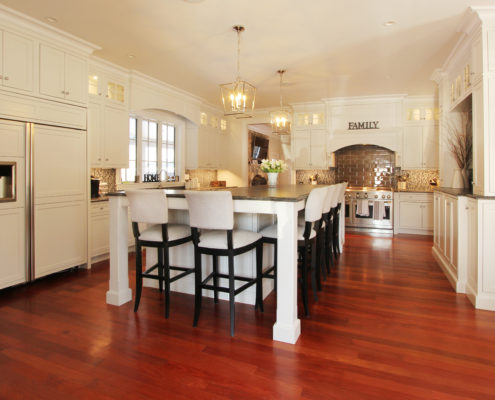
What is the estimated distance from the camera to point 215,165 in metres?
7.55

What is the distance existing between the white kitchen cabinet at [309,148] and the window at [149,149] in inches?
107

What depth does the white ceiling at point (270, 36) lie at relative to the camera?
125 inches

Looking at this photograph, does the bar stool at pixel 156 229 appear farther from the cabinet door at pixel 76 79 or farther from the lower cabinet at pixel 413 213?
the lower cabinet at pixel 413 213

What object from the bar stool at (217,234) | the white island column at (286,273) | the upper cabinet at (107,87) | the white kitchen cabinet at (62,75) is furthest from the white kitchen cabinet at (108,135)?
the white island column at (286,273)

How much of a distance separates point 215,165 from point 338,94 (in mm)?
3010

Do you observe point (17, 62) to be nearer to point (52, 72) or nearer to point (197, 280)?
point (52, 72)

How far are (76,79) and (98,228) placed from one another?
1.91 meters

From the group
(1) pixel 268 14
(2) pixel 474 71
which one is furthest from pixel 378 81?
(1) pixel 268 14

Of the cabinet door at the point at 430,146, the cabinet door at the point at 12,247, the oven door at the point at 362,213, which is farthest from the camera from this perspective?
the oven door at the point at 362,213

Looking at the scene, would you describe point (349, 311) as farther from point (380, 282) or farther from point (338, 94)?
point (338, 94)

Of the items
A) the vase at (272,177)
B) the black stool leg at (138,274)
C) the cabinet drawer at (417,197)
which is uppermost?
the vase at (272,177)

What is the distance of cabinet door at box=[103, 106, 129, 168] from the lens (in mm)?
4727

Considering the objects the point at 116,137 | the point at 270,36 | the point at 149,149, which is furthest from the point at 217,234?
the point at 149,149

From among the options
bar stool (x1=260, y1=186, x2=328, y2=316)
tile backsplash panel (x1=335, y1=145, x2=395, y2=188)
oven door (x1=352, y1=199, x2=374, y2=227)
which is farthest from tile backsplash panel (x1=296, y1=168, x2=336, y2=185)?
bar stool (x1=260, y1=186, x2=328, y2=316)
